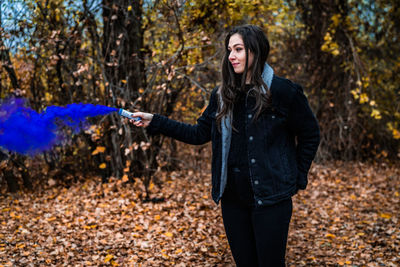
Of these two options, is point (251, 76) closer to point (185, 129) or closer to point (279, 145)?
point (279, 145)

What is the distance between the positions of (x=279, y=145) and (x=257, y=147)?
16cm

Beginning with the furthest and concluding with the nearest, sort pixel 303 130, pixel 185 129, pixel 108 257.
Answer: pixel 108 257, pixel 185 129, pixel 303 130

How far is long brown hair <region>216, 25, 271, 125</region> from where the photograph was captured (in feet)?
7.23

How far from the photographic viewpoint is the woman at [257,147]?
7.25 ft

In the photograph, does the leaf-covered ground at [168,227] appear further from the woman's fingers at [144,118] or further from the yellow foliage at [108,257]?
the woman's fingers at [144,118]

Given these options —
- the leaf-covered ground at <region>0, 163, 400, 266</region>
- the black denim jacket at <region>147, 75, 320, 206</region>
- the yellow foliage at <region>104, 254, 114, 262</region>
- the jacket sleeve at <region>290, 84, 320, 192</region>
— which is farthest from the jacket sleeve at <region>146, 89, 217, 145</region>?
the yellow foliage at <region>104, 254, 114, 262</region>

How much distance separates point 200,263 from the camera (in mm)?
4234

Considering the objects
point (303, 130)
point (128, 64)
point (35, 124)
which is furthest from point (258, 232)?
point (128, 64)

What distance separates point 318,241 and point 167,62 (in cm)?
341

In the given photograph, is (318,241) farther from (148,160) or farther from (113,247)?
(148,160)

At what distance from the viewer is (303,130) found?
2.33 m

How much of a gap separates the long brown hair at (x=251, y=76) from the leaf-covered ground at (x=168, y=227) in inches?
101

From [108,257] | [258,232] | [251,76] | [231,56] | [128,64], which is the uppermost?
[128,64]

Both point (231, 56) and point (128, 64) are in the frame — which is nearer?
point (231, 56)
